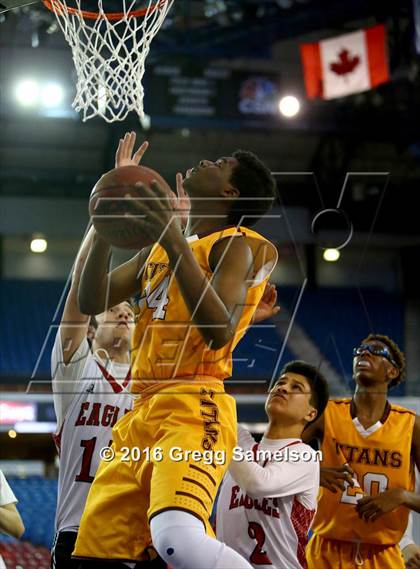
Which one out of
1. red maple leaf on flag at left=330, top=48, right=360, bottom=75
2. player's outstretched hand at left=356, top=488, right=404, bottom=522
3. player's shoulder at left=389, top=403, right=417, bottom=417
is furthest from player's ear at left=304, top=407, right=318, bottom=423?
red maple leaf on flag at left=330, top=48, right=360, bottom=75

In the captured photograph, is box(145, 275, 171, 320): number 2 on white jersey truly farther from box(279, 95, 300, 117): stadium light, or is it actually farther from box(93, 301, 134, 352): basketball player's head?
box(279, 95, 300, 117): stadium light

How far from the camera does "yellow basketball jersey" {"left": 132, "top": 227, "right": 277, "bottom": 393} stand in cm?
243

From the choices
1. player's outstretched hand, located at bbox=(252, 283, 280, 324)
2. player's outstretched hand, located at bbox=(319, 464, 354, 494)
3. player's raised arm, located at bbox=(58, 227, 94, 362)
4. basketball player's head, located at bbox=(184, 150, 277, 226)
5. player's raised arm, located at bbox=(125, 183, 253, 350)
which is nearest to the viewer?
player's raised arm, located at bbox=(125, 183, 253, 350)

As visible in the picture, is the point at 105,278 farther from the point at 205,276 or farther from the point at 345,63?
the point at 345,63

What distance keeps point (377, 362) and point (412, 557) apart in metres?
0.80

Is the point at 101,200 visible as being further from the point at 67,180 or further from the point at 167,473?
the point at 67,180

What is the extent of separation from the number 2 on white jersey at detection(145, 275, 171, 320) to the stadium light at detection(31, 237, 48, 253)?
8807 mm

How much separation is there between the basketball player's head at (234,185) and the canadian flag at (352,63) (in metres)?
6.83

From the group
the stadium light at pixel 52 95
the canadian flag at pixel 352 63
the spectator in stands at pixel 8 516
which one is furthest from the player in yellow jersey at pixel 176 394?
the canadian flag at pixel 352 63

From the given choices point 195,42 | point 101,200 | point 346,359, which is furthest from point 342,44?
point 101,200

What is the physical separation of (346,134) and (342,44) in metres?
2.15

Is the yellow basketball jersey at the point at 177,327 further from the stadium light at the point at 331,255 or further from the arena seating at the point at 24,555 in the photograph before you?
the stadium light at the point at 331,255

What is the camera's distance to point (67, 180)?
36.4 ft

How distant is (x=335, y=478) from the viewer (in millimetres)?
3373
